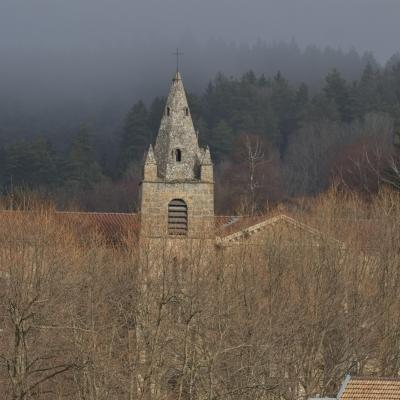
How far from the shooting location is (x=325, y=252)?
38.2 metres

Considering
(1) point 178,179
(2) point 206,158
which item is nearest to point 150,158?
(1) point 178,179

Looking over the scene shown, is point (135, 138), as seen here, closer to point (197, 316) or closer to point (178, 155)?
point (178, 155)

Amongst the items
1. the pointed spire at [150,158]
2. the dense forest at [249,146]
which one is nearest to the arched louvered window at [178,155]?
the pointed spire at [150,158]

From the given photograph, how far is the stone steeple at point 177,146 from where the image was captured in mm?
45844

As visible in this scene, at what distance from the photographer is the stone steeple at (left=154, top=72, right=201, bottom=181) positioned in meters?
45.8

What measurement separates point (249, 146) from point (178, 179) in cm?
3882

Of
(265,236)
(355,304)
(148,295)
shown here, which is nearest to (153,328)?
(148,295)

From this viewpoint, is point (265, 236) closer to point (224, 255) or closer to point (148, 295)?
point (224, 255)

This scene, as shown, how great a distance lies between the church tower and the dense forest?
28.7 meters

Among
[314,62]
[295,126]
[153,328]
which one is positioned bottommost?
[153,328]

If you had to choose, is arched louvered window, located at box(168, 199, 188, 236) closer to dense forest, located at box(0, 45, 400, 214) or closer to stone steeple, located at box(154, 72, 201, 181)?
stone steeple, located at box(154, 72, 201, 181)

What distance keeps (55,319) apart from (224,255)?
26.9ft

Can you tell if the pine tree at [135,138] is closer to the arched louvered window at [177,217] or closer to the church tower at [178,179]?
the church tower at [178,179]

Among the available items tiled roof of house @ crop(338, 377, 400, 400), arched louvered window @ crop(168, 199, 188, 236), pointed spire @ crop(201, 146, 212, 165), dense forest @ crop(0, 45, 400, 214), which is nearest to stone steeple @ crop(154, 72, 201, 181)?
pointed spire @ crop(201, 146, 212, 165)
